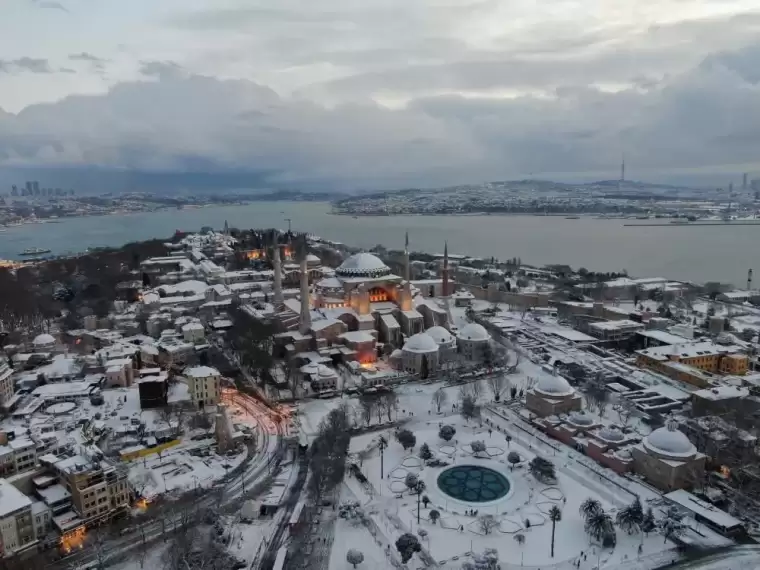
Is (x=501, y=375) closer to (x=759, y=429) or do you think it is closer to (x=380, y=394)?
(x=380, y=394)

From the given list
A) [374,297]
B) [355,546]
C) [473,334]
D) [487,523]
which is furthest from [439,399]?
[374,297]

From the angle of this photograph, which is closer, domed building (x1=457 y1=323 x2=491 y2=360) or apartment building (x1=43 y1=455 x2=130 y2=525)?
apartment building (x1=43 y1=455 x2=130 y2=525)

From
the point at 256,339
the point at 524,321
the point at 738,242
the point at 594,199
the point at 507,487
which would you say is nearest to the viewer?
the point at 507,487

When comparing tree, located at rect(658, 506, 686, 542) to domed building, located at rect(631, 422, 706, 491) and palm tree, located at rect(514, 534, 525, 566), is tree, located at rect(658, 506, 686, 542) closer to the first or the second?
domed building, located at rect(631, 422, 706, 491)

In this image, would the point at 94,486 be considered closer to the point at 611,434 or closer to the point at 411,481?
the point at 411,481

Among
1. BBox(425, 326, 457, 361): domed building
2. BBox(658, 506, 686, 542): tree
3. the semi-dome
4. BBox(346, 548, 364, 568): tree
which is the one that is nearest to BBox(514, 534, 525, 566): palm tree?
BBox(658, 506, 686, 542): tree

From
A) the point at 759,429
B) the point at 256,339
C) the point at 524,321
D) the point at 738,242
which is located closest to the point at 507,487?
the point at 759,429

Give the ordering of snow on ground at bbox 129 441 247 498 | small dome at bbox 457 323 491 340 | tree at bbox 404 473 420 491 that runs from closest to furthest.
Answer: tree at bbox 404 473 420 491 → snow on ground at bbox 129 441 247 498 → small dome at bbox 457 323 491 340
